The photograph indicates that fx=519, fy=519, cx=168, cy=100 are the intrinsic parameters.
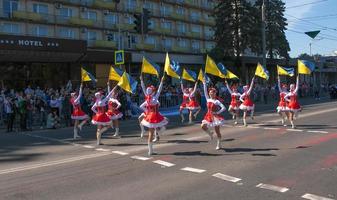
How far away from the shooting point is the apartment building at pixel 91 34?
3916cm

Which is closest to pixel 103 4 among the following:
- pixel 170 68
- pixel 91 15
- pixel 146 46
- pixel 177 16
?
pixel 91 15

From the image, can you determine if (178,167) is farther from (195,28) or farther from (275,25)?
(195,28)

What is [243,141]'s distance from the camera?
15.3m

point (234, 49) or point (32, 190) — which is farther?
point (234, 49)

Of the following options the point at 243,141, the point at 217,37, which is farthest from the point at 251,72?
the point at 243,141

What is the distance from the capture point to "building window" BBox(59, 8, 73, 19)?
59500 mm

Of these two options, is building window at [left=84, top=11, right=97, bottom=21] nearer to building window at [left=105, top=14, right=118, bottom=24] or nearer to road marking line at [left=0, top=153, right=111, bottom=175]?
building window at [left=105, top=14, right=118, bottom=24]

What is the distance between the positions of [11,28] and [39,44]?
60.3 ft

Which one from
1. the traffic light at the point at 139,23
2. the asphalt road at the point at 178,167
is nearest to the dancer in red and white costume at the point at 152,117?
the asphalt road at the point at 178,167

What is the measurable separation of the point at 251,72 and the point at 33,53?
36598 millimetres

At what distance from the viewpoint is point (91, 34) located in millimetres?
63312

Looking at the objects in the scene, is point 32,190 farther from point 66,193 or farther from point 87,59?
point 87,59

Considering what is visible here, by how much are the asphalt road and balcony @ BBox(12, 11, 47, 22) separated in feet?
129

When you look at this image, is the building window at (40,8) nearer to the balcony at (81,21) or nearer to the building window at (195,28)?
the balcony at (81,21)
